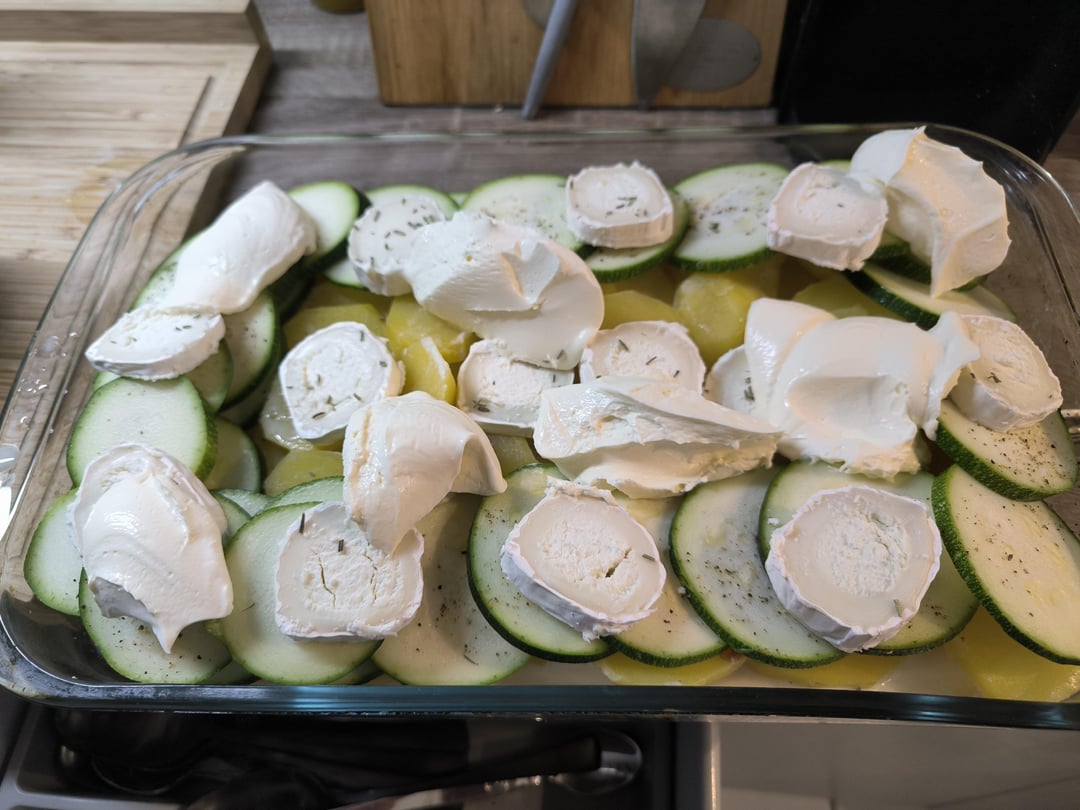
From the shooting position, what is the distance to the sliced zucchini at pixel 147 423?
4.56ft

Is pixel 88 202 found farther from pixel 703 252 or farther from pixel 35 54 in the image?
pixel 703 252

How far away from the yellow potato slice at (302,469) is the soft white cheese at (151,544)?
0.17 metres

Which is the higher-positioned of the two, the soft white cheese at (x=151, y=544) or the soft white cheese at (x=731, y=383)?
the soft white cheese at (x=731, y=383)

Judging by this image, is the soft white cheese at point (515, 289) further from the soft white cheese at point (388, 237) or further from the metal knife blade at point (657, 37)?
the metal knife blade at point (657, 37)

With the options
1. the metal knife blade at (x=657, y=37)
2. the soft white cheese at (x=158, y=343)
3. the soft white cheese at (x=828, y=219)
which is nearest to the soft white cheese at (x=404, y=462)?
the soft white cheese at (x=158, y=343)

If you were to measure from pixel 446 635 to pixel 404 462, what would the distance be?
295mm

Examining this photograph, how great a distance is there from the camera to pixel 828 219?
60.7 inches

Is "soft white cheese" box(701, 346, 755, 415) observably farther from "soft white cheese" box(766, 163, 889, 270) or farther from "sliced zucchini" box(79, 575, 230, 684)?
"sliced zucchini" box(79, 575, 230, 684)

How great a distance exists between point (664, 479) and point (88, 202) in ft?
5.90

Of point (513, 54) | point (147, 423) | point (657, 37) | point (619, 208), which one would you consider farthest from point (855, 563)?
point (513, 54)

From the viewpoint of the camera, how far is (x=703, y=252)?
5.33 feet

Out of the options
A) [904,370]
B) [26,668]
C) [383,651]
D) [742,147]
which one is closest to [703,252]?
[904,370]

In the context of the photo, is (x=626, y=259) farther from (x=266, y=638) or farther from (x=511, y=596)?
(x=266, y=638)

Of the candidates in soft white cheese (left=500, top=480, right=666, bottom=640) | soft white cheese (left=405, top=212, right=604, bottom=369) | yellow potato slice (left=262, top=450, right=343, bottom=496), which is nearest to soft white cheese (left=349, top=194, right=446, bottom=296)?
soft white cheese (left=405, top=212, right=604, bottom=369)
